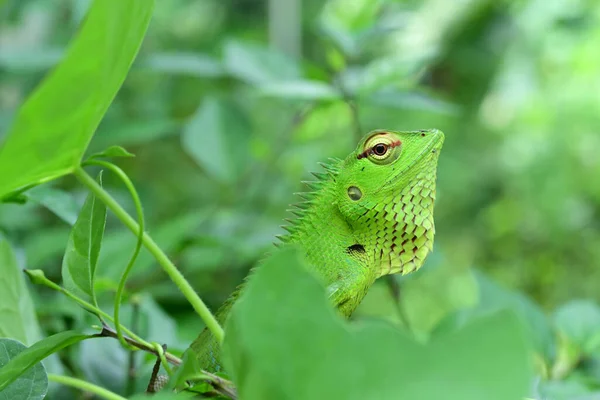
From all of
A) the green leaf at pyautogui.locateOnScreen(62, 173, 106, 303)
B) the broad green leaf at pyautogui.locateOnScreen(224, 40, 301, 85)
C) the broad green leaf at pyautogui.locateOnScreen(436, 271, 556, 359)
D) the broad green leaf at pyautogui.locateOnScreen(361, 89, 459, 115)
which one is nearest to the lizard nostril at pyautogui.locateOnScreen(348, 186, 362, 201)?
the broad green leaf at pyautogui.locateOnScreen(436, 271, 556, 359)

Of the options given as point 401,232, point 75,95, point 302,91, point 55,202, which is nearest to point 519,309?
point 401,232

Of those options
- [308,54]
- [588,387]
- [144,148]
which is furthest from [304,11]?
[588,387]

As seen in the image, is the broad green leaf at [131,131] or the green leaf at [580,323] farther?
the broad green leaf at [131,131]

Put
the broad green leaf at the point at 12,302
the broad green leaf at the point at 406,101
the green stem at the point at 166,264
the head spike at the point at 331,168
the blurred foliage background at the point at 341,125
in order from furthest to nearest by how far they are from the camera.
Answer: the blurred foliage background at the point at 341,125
the broad green leaf at the point at 406,101
the head spike at the point at 331,168
the broad green leaf at the point at 12,302
the green stem at the point at 166,264

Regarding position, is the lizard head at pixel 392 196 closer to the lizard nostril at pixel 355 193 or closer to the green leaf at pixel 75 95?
the lizard nostril at pixel 355 193

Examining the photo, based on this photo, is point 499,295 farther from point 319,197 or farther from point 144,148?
point 144,148

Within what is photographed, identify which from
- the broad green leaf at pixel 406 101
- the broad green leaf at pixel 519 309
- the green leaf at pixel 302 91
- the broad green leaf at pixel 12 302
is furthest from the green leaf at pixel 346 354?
the broad green leaf at pixel 406 101
